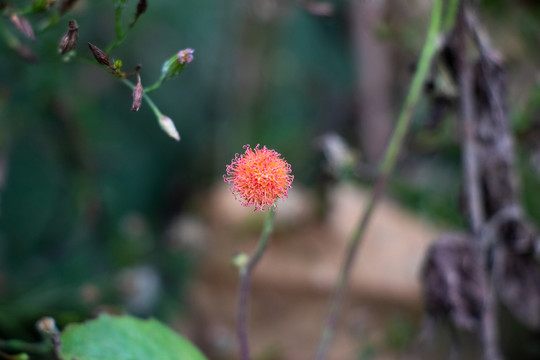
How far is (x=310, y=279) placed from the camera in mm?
1197

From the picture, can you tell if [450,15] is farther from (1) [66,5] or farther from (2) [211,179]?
(2) [211,179]

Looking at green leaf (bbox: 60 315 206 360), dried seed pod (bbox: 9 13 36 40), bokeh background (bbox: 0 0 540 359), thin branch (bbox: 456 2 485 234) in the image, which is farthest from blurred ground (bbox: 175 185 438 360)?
dried seed pod (bbox: 9 13 36 40)

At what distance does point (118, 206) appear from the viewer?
1335mm

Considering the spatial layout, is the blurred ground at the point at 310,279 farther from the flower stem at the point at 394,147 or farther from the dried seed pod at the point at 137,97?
the dried seed pod at the point at 137,97

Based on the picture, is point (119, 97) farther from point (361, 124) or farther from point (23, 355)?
point (23, 355)

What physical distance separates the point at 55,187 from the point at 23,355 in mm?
852

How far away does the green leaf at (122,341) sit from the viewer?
1.52 feet

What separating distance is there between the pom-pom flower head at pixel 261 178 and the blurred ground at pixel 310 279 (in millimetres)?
678

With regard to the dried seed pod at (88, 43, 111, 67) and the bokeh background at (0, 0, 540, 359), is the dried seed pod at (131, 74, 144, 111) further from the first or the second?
the bokeh background at (0, 0, 540, 359)

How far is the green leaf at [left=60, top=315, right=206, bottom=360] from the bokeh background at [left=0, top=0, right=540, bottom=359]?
10 cm

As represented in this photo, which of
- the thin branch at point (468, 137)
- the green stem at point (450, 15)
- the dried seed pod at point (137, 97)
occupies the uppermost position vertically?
the green stem at point (450, 15)

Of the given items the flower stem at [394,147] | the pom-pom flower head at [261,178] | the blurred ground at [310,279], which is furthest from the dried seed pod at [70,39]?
the blurred ground at [310,279]

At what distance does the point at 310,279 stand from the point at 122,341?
29.5 inches

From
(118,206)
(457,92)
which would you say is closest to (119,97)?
(118,206)
